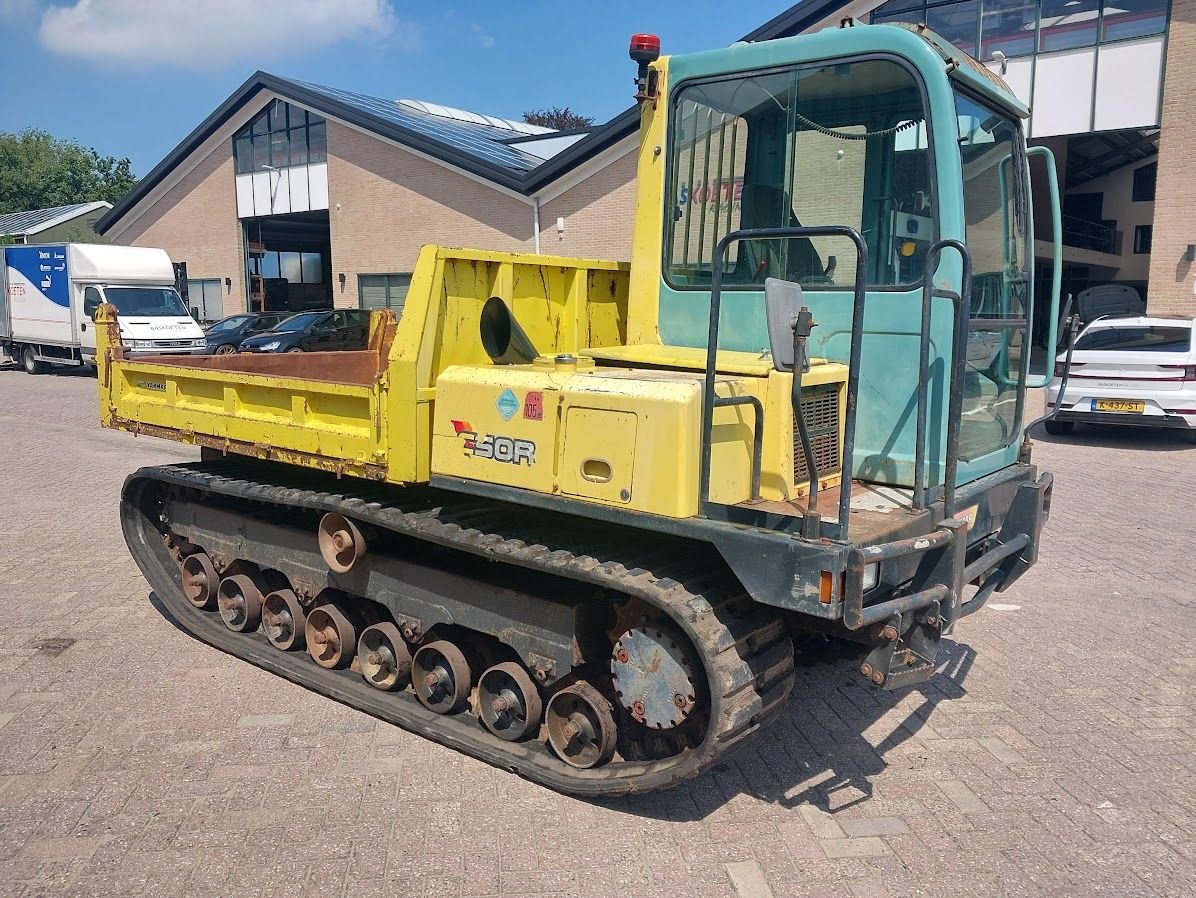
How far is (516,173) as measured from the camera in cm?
2283

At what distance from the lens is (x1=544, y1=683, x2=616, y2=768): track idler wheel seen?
3.79 m

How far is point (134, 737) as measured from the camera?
4.34 meters

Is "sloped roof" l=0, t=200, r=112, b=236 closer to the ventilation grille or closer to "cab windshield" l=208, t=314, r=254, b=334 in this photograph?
"cab windshield" l=208, t=314, r=254, b=334

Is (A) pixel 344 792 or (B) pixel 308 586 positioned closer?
(A) pixel 344 792

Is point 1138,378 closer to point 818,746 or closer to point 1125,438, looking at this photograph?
point 1125,438

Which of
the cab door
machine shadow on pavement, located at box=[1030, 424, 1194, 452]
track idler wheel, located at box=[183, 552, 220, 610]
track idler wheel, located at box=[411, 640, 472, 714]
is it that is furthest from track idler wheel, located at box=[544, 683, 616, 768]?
the cab door

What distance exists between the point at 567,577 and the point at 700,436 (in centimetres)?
86

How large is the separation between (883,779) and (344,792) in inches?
86.9

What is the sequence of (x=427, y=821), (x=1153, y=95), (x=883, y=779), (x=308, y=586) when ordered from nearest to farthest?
(x=427, y=821) < (x=883, y=779) < (x=308, y=586) < (x=1153, y=95)

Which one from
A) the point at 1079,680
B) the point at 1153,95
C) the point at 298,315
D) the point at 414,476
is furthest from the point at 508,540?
the point at 298,315

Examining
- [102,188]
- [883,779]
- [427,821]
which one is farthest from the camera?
[102,188]

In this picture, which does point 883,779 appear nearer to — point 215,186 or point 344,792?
point 344,792

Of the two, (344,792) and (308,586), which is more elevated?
(308,586)

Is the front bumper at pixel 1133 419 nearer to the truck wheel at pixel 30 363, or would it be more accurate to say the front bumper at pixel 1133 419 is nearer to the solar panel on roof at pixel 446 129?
the solar panel on roof at pixel 446 129
